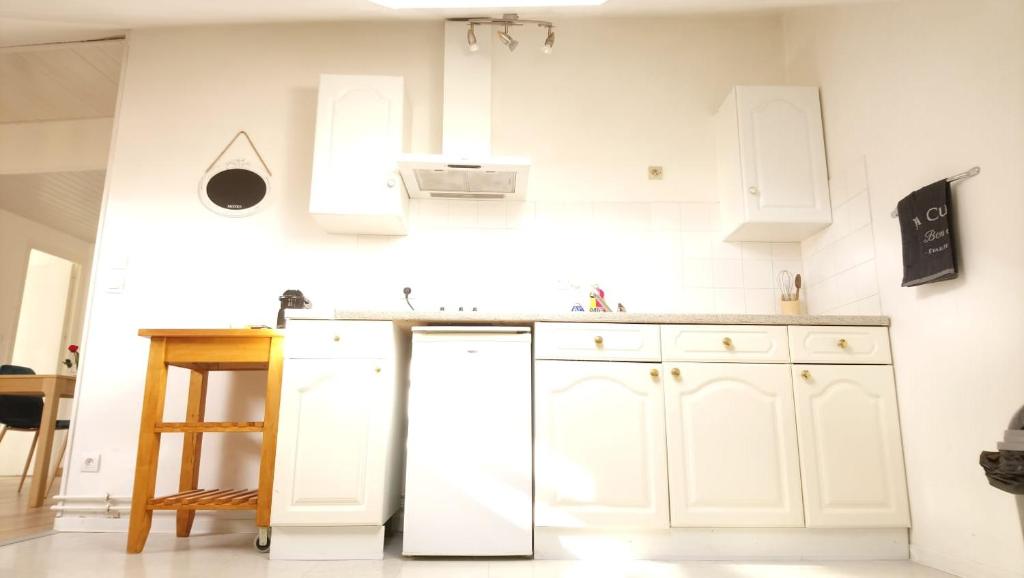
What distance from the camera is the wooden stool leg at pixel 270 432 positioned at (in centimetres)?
220

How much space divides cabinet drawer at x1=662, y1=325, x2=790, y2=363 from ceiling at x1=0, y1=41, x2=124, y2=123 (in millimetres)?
3565

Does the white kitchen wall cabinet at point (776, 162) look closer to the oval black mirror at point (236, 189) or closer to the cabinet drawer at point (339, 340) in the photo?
the cabinet drawer at point (339, 340)

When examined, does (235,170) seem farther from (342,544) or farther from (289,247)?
(342,544)

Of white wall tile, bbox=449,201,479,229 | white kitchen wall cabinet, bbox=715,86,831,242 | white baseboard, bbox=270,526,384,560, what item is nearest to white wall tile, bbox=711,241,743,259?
white kitchen wall cabinet, bbox=715,86,831,242

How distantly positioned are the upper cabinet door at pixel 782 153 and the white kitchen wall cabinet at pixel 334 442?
189 centimetres

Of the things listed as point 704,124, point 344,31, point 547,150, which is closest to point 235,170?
point 344,31

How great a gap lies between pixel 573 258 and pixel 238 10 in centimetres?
206

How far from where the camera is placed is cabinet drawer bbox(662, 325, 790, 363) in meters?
2.32

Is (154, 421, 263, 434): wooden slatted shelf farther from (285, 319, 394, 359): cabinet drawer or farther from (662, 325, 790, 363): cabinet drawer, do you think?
(662, 325, 790, 363): cabinet drawer

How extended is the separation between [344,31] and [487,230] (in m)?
1.43

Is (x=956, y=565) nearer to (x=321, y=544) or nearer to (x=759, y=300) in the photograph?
(x=759, y=300)

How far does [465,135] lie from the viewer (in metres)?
3.02

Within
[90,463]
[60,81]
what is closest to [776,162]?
[90,463]

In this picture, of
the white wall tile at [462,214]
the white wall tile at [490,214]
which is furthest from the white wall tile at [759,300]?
the white wall tile at [462,214]
